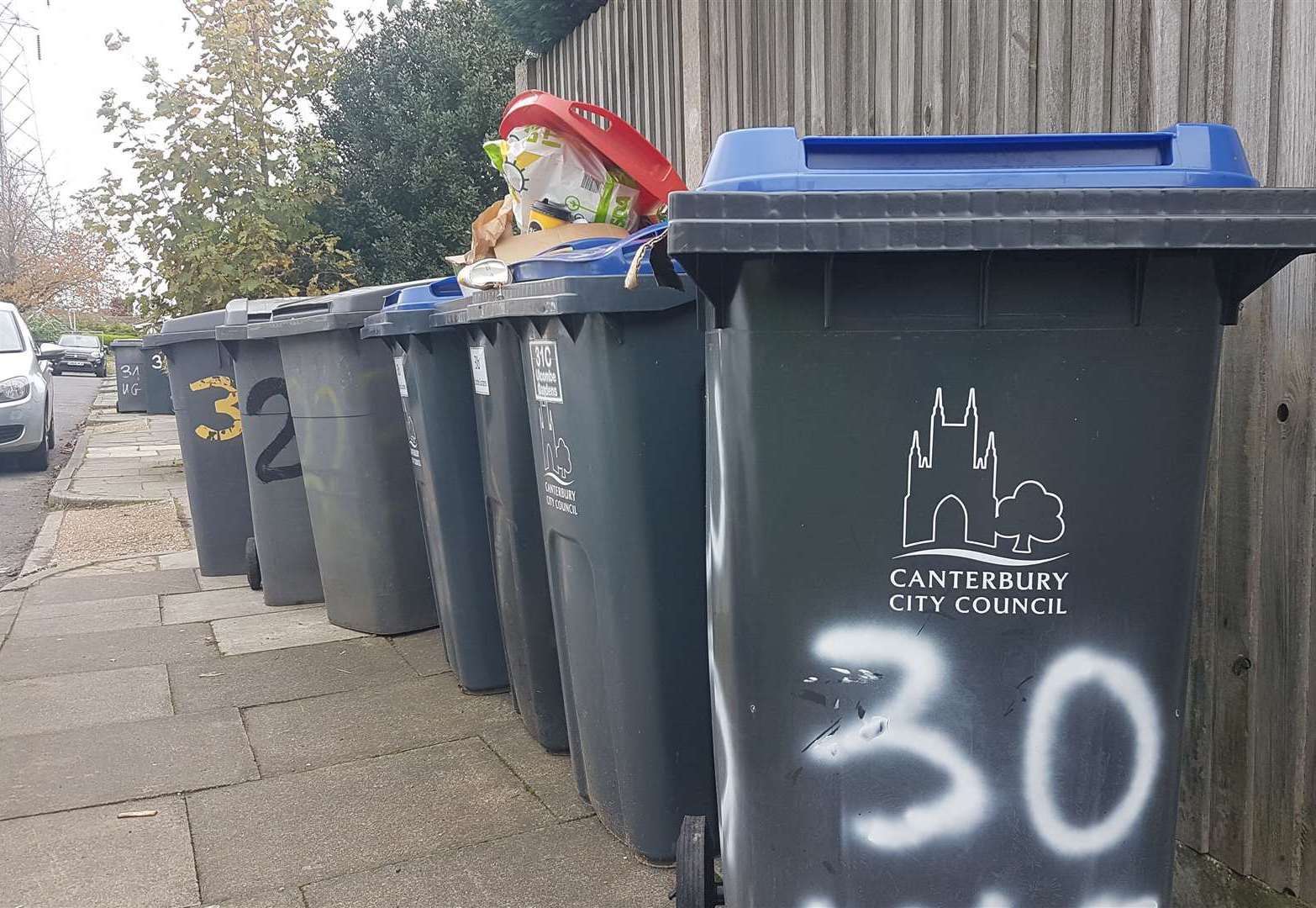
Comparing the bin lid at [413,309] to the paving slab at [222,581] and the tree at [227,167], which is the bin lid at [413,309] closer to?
the paving slab at [222,581]

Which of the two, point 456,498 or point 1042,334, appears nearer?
point 1042,334

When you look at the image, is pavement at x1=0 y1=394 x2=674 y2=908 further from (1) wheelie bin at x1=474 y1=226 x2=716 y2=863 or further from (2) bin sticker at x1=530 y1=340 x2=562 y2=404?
(2) bin sticker at x1=530 y1=340 x2=562 y2=404

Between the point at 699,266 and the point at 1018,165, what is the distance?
582mm

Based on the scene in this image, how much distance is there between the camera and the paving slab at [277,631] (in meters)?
5.57

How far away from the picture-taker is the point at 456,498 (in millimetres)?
4574

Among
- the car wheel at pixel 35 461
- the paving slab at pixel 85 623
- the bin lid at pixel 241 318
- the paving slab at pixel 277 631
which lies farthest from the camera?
the car wheel at pixel 35 461

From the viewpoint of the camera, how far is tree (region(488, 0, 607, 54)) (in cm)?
703

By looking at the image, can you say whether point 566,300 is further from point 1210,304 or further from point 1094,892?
point 1094,892

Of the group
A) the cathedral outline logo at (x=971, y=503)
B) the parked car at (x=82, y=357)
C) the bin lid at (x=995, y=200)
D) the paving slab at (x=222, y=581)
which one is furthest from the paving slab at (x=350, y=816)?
the parked car at (x=82, y=357)

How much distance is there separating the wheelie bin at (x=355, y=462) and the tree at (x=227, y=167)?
4.66 metres

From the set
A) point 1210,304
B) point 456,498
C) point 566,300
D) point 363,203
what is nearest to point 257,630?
point 456,498

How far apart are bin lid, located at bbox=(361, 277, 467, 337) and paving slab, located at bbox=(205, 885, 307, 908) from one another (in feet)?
6.69

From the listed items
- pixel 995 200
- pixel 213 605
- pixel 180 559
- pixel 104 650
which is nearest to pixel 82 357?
pixel 180 559

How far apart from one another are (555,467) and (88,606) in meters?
4.37
